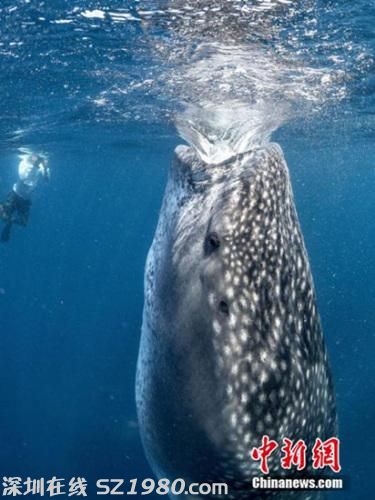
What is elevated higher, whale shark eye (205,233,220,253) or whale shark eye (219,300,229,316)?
whale shark eye (205,233,220,253)

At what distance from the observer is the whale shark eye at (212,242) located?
8.97 ft

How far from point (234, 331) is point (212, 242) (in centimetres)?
52

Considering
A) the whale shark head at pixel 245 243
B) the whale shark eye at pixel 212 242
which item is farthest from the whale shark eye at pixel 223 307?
the whale shark eye at pixel 212 242

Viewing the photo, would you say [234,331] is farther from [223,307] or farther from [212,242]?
[212,242]

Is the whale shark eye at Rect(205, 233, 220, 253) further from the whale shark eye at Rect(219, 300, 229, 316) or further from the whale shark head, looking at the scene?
the whale shark eye at Rect(219, 300, 229, 316)

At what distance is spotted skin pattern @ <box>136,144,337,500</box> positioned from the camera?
106 inches

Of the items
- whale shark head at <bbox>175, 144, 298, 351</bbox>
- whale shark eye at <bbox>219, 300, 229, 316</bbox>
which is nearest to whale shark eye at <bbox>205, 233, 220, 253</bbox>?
whale shark head at <bbox>175, 144, 298, 351</bbox>

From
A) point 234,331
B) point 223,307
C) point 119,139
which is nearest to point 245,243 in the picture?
point 223,307

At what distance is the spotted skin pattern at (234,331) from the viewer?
2695 mm

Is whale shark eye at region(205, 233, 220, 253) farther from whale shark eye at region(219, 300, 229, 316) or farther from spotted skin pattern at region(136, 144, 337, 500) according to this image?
whale shark eye at region(219, 300, 229, 316)

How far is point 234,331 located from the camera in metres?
2.66

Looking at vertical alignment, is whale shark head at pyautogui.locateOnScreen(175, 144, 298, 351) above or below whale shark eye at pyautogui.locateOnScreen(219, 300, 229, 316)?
above

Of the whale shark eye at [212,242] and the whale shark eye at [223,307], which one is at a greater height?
the whale shark eye at [212,242]

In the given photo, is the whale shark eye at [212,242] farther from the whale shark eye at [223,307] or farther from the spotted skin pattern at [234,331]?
the whale shark eye at [223,307]
